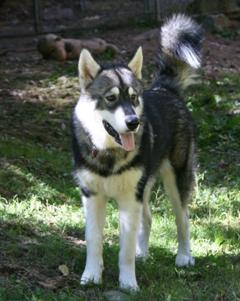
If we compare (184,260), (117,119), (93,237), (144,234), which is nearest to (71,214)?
(144,234)

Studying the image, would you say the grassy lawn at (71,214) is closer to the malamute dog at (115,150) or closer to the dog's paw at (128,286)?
the dog's paw at (128,286)

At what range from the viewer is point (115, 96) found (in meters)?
4.78

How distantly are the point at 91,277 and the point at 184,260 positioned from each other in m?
1.07

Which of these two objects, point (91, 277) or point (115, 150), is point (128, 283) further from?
point (115, 150)

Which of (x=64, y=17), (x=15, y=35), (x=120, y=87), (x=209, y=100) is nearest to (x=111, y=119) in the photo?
(x=120, y=87)

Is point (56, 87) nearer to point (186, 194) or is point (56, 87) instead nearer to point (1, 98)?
point (1, 98)

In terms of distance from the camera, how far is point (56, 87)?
11.6 metres

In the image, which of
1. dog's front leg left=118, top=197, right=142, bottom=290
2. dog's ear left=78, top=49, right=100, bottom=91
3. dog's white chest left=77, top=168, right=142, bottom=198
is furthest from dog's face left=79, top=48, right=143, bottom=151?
dog's front leg left=118, top=197, right=142, bottom=290

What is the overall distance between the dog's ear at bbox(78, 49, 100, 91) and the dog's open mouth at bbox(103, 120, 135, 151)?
391mm

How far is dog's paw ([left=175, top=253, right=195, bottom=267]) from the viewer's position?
577 centimetres

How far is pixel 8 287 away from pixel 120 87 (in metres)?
1.47

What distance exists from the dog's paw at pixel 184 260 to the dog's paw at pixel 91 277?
0.95m

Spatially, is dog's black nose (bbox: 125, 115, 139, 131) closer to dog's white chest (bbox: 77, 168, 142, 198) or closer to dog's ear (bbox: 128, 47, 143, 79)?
dog's white chest (bbox: 77, 168, 142, 198)

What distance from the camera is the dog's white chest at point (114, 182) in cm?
491
